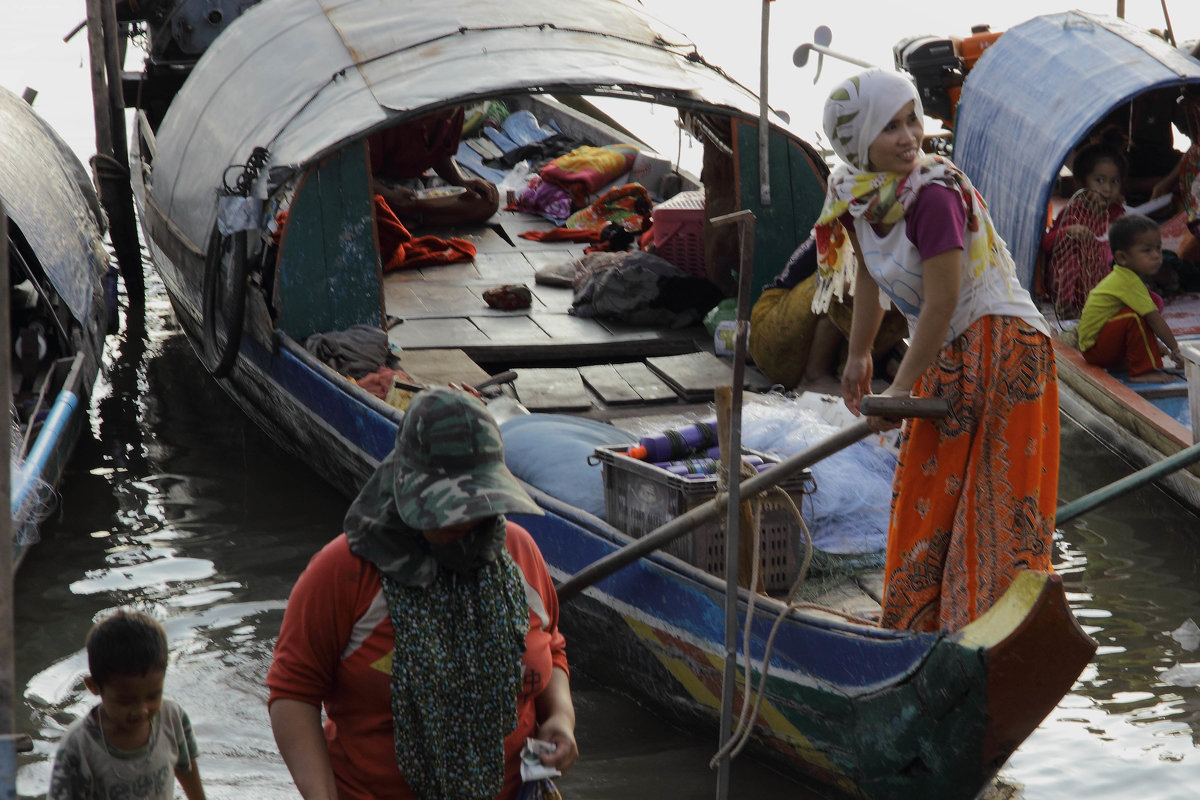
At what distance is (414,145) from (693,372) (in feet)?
11.7

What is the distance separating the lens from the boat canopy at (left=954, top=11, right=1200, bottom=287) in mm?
7516

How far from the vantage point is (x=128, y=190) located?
1020 cm

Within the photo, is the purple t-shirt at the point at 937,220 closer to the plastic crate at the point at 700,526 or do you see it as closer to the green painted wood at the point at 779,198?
the plastic crate at the point at 700,526

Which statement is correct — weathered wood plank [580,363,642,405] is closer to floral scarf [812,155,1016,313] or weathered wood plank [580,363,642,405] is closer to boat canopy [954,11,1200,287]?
boat canopy [954,11,1200,287]

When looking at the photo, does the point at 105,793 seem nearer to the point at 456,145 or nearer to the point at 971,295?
the point at 971,295

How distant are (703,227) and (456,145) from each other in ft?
9.23

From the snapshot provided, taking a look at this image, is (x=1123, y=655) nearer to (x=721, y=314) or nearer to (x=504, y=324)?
(x=721, y=314)

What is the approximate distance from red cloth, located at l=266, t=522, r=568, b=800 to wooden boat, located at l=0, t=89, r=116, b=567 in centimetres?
327

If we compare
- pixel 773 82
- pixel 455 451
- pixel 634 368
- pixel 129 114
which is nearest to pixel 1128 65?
pixel 634 368

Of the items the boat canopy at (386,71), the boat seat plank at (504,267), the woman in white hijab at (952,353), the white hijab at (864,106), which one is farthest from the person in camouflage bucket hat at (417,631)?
the boat seat plank at (504,267)

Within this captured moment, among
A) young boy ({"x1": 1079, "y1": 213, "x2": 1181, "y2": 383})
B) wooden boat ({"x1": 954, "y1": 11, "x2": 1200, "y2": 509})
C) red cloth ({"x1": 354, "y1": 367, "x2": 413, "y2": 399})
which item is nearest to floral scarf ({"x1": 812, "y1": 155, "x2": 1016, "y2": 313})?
red cloth ({"x1": 354, "y1": 367, "x2": 413, "y2": 399})

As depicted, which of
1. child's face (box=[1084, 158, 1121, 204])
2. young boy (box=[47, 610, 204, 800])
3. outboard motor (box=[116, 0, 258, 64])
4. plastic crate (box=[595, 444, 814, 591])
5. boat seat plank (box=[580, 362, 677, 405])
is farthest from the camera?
outboard motor (box=[116, 0, 258, 64])

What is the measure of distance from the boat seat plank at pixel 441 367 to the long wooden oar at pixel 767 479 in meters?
2.03

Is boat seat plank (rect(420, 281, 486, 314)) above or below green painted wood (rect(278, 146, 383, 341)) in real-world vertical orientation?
below
